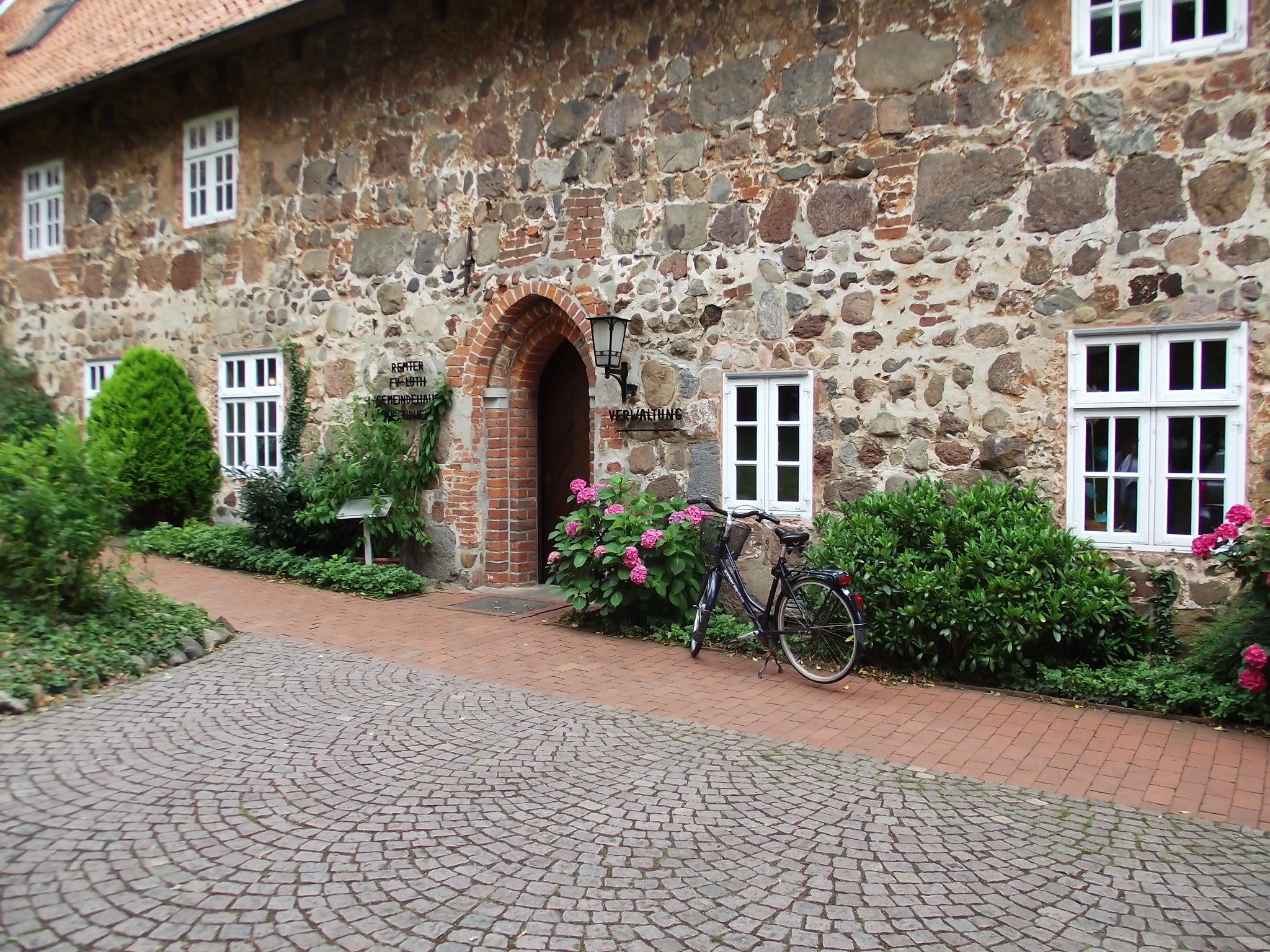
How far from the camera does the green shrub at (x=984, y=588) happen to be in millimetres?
6207

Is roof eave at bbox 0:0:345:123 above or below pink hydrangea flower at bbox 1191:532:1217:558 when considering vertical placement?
above

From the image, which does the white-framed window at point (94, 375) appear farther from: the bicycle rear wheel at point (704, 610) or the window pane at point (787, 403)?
the bicycle rear wheel at point (704, 610)

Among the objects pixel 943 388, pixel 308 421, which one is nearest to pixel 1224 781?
A: pixel 943 388

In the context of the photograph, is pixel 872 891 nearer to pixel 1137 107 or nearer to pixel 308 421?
pixel 1137 107

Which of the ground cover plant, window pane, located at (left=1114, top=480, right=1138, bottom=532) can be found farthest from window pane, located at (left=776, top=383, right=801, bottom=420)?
the ground cover plant

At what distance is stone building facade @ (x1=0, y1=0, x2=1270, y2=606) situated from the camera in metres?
6.63

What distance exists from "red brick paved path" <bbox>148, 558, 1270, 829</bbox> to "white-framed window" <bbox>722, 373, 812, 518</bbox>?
5.19 ft

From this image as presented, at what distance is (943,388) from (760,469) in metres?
1.63

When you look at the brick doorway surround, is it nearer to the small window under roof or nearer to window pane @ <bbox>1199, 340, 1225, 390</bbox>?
window pane @ <bbox>1199, 340, 1225, 390</bbox>

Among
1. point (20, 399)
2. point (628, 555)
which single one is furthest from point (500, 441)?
point (20, 399)

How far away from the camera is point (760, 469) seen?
8.16 meters

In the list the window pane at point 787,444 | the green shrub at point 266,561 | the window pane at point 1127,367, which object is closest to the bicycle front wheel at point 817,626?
the window pane at point 787,444

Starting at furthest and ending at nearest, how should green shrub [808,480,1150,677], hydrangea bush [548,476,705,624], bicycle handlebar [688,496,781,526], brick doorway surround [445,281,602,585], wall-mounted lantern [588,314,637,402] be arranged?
brick doorway surround [445,281,602,585], wall-mounted lantern [588,314,637,402], hydrangea bush [548,476,705,624], bicycle handlebar [688,496,781,526], green shrub [808,480,1150,677]

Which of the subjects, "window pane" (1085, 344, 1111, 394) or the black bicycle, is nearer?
the black bicycle
